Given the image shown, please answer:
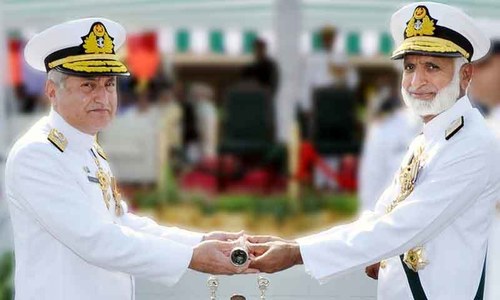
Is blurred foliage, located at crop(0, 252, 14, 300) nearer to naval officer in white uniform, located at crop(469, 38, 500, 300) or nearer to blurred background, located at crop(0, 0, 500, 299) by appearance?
blurred background, located at crop(0, 0, 500, 299)

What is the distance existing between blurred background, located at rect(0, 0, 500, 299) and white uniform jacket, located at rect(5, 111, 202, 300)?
11.0 feet

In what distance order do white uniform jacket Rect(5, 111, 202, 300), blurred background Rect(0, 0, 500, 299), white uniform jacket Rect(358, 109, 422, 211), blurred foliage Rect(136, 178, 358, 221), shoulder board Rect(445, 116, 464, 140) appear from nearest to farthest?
white uniform jacket Rect(5, 111, 202, 300) → shoulder board Rect(445, 116, 464, 140) → white uniform jacket Rect(358, 109, 422, 211) → blurred background Rect(0, 0, 500, 299) → blurred foliage Rect(136, 178, 358, 221)

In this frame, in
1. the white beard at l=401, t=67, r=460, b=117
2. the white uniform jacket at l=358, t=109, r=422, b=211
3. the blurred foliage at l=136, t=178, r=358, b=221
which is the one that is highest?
the blurred foliage at l=136, t=178, r=358, b=221

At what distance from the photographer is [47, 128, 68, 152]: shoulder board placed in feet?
15.4

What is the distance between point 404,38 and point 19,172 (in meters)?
1.39

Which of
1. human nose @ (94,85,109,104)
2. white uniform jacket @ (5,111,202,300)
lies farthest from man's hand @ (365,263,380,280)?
human nose @ (94,85,109,104)

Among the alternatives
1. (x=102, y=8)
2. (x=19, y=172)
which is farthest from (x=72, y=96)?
(x=102, y=8)

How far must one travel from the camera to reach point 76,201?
4629mm

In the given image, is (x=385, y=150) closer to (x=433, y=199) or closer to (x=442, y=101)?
(x=442, y=101)

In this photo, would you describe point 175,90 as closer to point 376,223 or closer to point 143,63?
point 143,63

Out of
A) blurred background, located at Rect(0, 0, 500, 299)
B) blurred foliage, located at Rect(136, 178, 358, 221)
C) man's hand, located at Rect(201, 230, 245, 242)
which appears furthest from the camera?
blurred foliage, located at Rect(136, 178, 358, 221)

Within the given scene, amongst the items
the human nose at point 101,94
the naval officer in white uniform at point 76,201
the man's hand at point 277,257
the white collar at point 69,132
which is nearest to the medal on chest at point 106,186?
the naval officer in white uniform at point 76,201

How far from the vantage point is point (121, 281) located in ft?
15.9

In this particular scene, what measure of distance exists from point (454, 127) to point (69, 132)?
1271 mm
